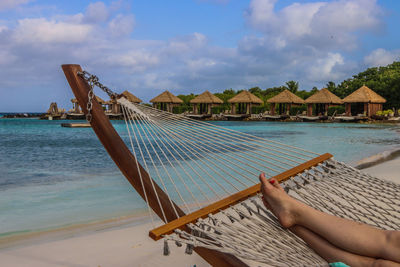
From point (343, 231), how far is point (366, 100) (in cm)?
2184

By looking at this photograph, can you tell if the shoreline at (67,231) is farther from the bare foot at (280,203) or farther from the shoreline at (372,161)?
the shoreline at (372,161)

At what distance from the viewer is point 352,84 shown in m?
26.0

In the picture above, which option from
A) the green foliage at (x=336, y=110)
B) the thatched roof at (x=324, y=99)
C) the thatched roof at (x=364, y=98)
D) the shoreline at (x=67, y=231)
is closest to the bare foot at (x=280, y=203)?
the shoreline at (x=67, y=231)

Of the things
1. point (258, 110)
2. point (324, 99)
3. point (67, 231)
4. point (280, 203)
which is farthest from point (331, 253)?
point (258, 110)

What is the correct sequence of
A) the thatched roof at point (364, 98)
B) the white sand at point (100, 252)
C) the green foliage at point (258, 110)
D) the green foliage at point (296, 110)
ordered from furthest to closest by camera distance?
the green foliage at point (258, 110), the green foliage at point (296, 110), the thatched roof at point (364, 98), the white sand at point (100, 252)

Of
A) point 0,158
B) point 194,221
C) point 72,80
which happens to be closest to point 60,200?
point 72,80

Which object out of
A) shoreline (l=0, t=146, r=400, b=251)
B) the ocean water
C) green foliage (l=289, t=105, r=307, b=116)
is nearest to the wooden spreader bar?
shoreline (l=0, t=146, r=400, b=251)

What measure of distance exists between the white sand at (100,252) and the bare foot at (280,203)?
77 centimetres

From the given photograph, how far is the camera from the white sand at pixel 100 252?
185 cm

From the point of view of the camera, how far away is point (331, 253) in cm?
97

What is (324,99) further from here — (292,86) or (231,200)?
(231,200)

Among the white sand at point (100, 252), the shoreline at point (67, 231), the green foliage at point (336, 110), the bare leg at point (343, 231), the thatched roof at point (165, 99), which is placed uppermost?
the thatched roof at point (165, 99)

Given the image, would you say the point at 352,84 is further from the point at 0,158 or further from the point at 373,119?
the point at 0,158

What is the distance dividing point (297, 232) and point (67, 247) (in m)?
1.81
